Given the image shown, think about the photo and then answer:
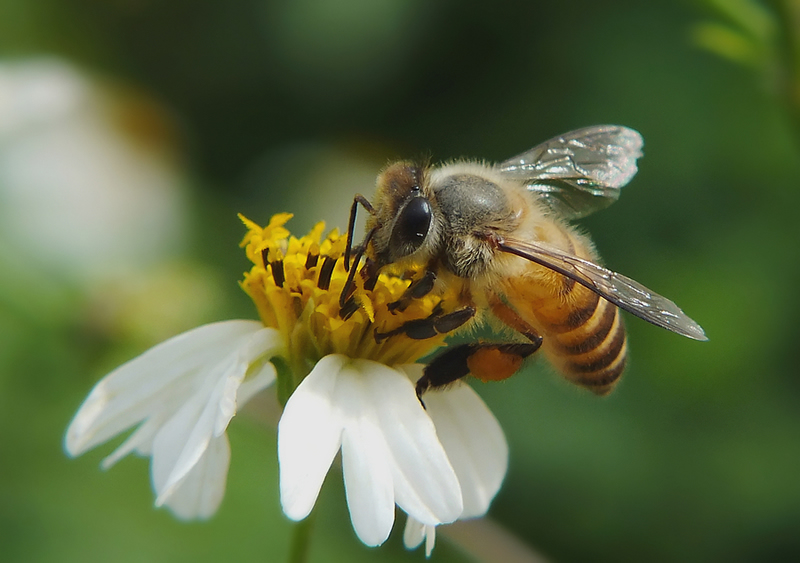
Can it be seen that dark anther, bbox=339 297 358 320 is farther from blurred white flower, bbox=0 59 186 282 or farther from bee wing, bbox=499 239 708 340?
blurred white flower, bbox=0 59 186 282

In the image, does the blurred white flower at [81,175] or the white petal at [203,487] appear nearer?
the white petal at [203,487]

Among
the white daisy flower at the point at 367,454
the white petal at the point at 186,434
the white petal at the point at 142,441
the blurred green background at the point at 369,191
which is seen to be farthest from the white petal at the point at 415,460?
the blurred green background at the point at 369,191

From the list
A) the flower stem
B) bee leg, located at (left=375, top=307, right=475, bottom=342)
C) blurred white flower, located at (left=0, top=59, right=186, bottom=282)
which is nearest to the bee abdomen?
A: bee leg, located at (left=375, top=307, right=475, bottom=342)

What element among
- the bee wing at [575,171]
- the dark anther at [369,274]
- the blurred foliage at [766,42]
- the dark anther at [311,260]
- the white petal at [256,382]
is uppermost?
the blurred foliage at [766,42]

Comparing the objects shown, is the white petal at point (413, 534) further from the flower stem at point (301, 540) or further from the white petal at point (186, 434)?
the white petal at point (186, 434)

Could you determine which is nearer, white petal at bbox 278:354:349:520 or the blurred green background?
white petal at bbox 278:354:349:520

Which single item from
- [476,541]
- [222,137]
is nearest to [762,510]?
[476,541]

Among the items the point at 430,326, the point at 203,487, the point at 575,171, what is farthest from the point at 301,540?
the point at 575,171
